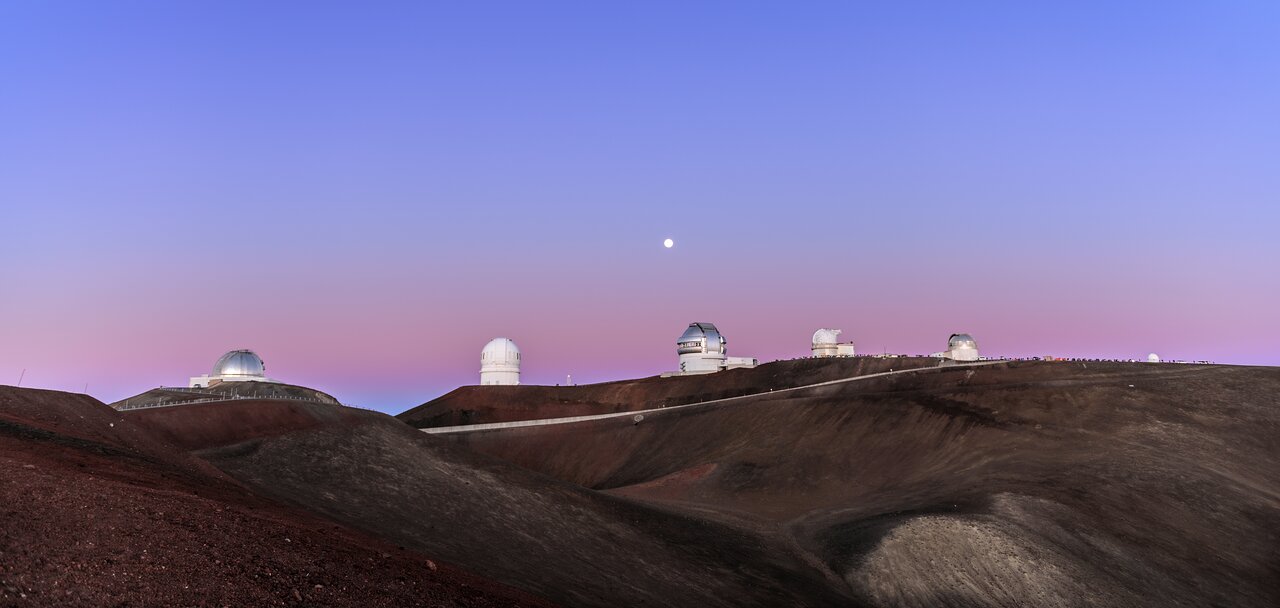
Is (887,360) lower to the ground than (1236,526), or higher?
higher

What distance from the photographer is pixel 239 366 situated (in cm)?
10725

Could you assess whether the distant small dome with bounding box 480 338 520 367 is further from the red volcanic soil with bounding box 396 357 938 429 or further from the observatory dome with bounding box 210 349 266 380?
the observatory dome with bounding box 210 349 266 380

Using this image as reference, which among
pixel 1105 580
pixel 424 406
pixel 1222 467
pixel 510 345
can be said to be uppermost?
pixel 510 345

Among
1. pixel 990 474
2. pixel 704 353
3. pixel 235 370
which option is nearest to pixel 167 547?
pixel 990 474

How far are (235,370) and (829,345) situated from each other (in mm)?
77239

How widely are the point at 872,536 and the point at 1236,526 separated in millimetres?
20591

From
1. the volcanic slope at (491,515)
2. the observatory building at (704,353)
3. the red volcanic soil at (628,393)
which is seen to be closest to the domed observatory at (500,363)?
the red volcanic soil at (628,393)

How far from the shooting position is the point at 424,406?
12281 cm

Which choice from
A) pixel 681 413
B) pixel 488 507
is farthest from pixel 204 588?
pixel 681 413

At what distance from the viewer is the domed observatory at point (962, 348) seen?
120062mm

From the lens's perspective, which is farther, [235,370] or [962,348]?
[962,348]

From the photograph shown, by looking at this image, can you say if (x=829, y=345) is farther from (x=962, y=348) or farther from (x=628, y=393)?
(x=628, y=393)

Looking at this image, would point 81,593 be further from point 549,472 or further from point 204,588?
point 549,472

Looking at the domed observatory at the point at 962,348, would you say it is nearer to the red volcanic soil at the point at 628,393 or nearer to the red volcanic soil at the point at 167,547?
the red volcanic soil at the point at 628,393
